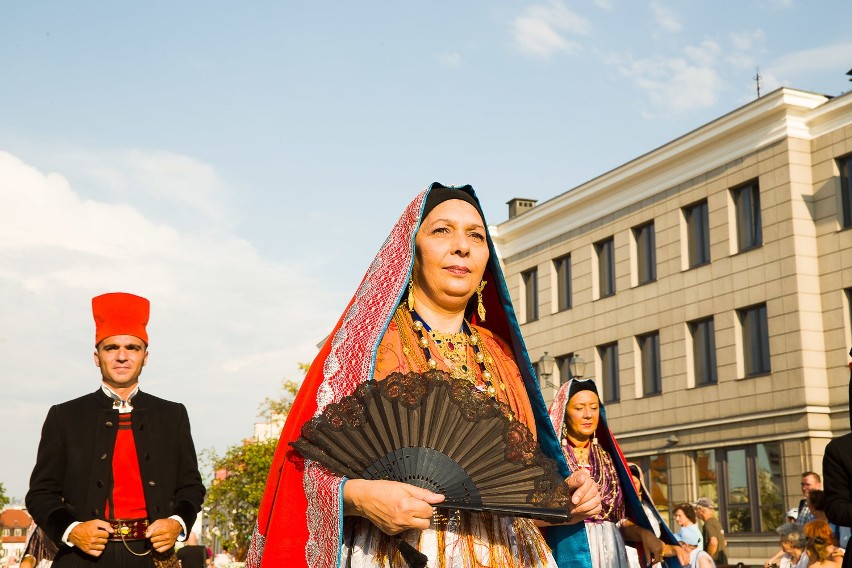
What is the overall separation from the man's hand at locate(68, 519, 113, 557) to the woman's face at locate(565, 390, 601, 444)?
4.45 metres

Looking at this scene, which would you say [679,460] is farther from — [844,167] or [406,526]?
[406,526]

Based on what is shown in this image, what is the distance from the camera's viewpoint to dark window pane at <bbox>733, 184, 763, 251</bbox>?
26302 mm

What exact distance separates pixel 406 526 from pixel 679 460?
25936 mm

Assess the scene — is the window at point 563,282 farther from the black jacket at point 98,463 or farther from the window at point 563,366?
the black jacket at point 98,463

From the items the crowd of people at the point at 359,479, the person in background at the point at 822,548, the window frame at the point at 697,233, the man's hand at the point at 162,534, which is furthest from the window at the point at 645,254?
the man's hand at the point at 162,534

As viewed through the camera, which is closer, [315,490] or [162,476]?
[315,490]

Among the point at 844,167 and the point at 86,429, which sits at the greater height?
the point at 844,167

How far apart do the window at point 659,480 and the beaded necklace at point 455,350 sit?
25206mm

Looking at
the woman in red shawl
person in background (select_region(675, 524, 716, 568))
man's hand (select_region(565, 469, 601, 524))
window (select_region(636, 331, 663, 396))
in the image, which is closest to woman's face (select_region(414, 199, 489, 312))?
the woman in red shawl

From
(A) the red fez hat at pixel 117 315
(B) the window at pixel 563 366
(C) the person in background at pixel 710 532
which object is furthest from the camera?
(B) the window at pixel 563 366

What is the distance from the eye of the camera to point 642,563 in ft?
29.0

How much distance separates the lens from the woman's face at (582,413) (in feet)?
29.1

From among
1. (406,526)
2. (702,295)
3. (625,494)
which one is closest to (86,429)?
(406,526)

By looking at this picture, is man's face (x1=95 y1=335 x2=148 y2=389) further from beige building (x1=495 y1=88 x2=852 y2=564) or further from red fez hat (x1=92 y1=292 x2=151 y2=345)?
beige building (x1=495 y1=88 x2=852 y2=564)
